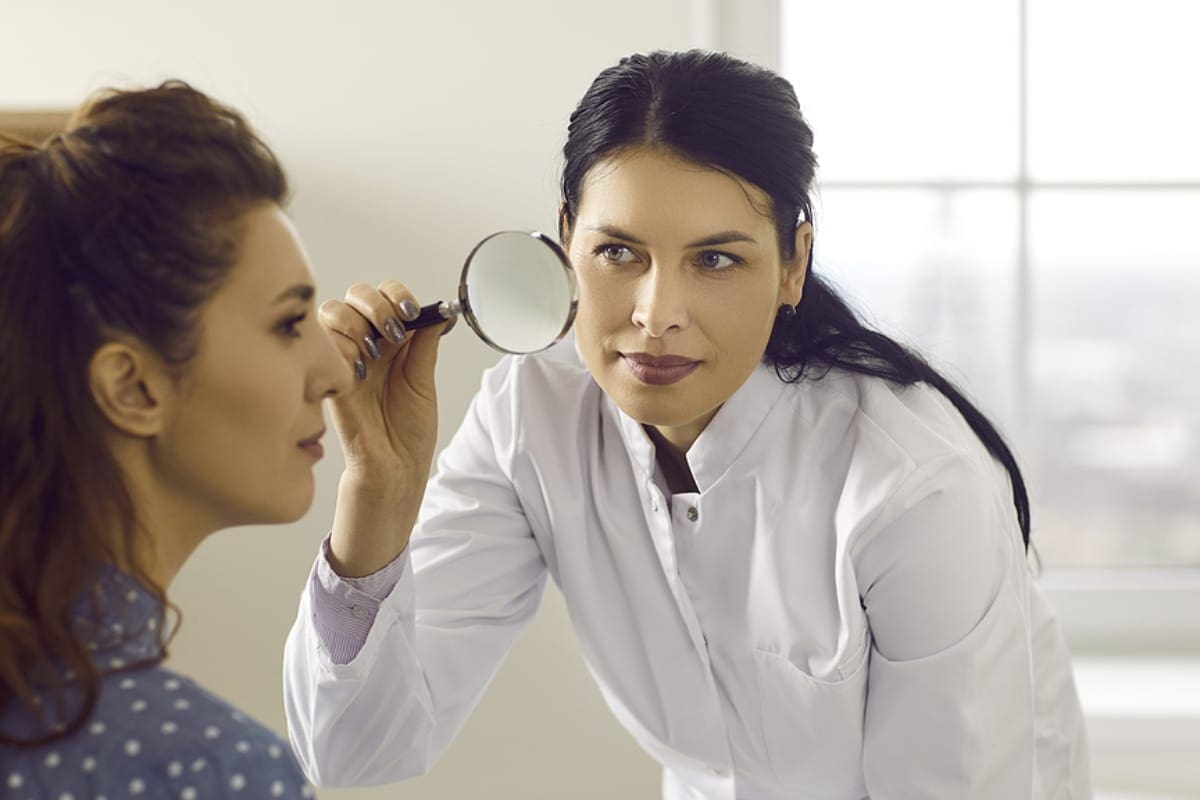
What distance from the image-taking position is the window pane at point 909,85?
2.19 m

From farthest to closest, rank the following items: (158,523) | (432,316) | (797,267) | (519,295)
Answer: (797,267) < (432,316) < (519,295) < (158,523)

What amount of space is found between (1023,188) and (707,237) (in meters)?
1.15

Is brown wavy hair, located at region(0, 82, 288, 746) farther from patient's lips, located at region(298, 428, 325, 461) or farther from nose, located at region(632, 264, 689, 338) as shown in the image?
nose, located at region(632, 264, 689, 338)

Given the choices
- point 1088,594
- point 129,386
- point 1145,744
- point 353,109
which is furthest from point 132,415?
point 1088,594

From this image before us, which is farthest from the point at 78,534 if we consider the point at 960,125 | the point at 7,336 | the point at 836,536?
the point at 960,125

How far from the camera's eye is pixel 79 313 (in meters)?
0.76

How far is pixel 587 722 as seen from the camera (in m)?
2.09

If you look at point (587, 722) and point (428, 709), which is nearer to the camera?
point (428, 709)

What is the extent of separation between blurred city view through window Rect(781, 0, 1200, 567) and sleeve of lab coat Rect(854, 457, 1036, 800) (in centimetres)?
95

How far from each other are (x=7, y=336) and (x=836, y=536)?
33.4 inches

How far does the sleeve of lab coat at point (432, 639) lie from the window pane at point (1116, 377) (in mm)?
1092

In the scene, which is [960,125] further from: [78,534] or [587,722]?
[78,534]

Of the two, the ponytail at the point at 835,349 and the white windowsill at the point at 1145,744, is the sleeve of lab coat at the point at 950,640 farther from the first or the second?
the white windowsill at the point at 1145,744

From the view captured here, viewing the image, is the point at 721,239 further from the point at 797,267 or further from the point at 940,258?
the point at 940,258
